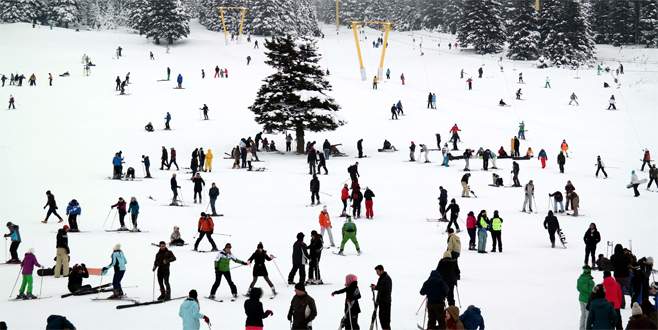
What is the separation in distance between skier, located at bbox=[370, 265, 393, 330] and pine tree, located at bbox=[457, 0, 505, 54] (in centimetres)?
6988

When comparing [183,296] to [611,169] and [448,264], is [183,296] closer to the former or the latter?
[448,264]

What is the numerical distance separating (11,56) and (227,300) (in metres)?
60.0

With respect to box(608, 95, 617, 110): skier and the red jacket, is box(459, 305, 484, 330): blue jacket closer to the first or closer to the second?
the red jacket

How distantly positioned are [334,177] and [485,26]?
53443 mm

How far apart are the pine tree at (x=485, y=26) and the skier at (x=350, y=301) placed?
70.2 meters

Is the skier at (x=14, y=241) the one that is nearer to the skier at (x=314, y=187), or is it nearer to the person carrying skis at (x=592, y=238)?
the skier at (x=314, y=187)

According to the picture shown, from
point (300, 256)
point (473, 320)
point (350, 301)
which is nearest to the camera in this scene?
point (473, 320)

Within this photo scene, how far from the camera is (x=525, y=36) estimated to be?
72500mm

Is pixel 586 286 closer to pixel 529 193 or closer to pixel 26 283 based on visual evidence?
pixel 26 283

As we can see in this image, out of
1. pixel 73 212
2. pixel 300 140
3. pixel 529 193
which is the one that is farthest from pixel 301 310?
pixel 300 140

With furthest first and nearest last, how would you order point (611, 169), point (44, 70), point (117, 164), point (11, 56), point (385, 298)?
point (11, 56) < point (44, 70) < point (611, 169) < point (117, 164) < point (385, 298)

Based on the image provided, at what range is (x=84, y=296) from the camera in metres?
13.6

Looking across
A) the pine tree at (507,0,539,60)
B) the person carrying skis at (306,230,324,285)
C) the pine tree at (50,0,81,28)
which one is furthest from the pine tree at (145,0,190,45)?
the person carrying skis at (306,230,324,285)

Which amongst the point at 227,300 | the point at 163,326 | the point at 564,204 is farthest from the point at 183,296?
the point at 564,204
